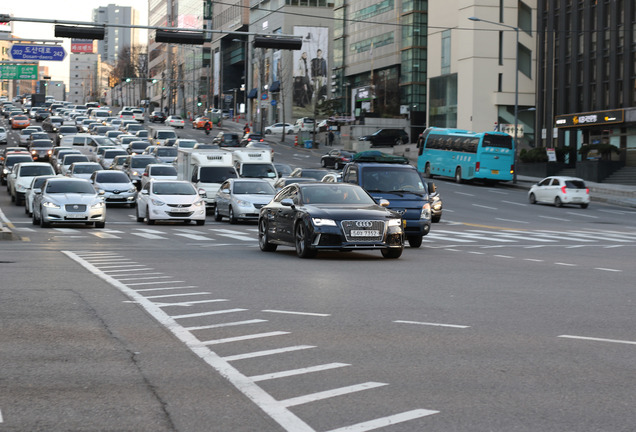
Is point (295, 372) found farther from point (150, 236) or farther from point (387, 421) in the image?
point (150, 236)

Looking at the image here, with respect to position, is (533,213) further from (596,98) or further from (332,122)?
(332,122)

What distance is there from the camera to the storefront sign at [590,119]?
225 feet

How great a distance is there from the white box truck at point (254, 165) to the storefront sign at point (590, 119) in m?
31.9

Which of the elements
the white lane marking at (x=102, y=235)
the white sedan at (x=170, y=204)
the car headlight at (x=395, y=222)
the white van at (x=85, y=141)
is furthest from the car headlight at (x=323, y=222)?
the white van at (x=85, y=141)

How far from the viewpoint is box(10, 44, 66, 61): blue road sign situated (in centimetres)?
6472

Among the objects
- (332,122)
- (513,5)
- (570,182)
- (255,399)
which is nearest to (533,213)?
(570,182)

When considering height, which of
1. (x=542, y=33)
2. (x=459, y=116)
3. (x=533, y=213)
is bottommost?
(x=533, y=213)

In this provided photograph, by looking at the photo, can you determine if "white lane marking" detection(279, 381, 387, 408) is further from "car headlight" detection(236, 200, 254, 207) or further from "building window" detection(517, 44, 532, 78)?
"building window" detection(517, 44, 532, 78)

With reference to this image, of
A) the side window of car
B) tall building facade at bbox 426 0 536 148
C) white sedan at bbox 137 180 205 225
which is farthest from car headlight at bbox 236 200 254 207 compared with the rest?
tall building facade at bbox 426 0 536 148

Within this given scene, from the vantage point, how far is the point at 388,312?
1184 centimetres

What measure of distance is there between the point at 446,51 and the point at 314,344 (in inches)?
3502

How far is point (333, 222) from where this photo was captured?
19547 millimetres

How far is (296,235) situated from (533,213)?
84.9ft

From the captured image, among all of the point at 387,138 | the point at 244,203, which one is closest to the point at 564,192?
the point at 244,203
